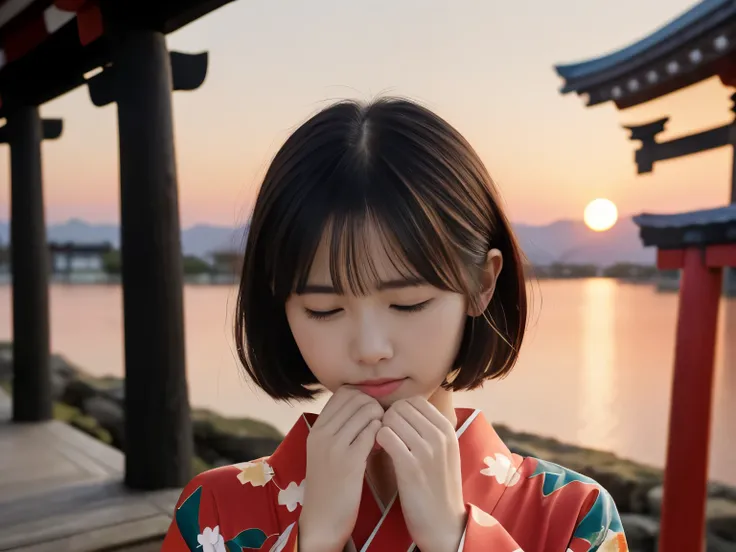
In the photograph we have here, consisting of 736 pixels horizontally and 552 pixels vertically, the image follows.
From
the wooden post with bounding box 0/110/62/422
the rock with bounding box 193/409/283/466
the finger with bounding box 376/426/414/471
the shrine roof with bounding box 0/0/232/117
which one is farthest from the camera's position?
the rock with bounding box 193/409/283/466

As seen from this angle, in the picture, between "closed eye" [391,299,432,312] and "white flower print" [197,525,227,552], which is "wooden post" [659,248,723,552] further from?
"white flower print" [197,525,227,552]

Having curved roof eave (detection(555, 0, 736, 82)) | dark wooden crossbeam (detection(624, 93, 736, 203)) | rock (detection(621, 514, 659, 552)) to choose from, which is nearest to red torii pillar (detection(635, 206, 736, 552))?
dark wooden crossbeam (detection(624, 93, 736, 203))

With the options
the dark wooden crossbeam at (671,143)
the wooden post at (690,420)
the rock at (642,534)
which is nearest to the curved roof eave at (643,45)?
the dark wooden crossbeam at (671,143)

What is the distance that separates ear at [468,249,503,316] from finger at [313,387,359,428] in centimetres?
21

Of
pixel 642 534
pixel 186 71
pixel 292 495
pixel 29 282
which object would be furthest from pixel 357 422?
pixel 642 534

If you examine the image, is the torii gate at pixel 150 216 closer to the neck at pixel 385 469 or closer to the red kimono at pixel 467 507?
the red kimono at pixel 467 507

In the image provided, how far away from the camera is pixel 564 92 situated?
3141 millimetres

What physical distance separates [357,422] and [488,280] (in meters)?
0.28

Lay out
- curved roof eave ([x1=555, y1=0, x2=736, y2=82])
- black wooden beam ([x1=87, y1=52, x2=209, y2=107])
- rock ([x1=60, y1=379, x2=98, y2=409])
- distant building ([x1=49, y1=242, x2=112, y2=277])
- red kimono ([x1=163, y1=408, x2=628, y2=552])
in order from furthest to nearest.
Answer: distant building ([x1=49, y1=242, x2=112, y2=277]), rock ([x1=60, y1=379, x2=98, y2=409]), black wooden beam ([x1=87, y1=52, x2=209, y2=107]), curved roof eave ([x1=555, y1=0, x2=736, y2=82]), red kimono ([x1=163, y1=408, x2=628, y2=552])

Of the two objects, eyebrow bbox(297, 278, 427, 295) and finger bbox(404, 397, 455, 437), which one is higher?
eyebrow bbox(297, 278, 427, 295)

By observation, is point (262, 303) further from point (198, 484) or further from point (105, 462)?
point (105, 462)

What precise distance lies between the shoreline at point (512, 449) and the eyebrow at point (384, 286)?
3497mm

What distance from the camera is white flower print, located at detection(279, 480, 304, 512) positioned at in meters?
1.05

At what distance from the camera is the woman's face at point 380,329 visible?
0.88 metres
